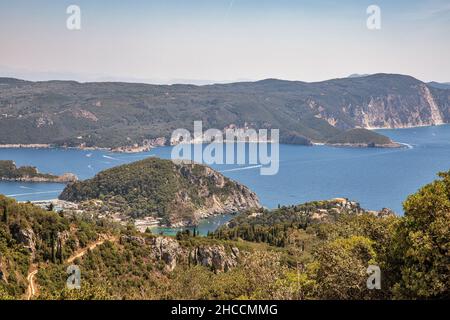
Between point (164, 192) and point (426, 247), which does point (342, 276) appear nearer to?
point (426, 247)

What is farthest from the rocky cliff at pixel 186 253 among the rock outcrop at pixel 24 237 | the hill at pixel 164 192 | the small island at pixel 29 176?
the small island at pixel 29 176

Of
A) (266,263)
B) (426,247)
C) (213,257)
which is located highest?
(426,247)

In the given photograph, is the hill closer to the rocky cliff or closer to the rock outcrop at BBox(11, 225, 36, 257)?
the rocky cliff

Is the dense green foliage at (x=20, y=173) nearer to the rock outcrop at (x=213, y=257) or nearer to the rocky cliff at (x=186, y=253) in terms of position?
the rocky cliff at (x=186, y=253)

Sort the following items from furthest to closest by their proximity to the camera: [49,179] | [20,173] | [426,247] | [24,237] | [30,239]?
[20,173]
[49,179]
[30,239]
[24,237]
[426,247]

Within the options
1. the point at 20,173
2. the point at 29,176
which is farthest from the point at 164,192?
the point at 20,173

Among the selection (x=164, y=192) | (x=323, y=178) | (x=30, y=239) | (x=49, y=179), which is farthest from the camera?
(x=49, y=179)
